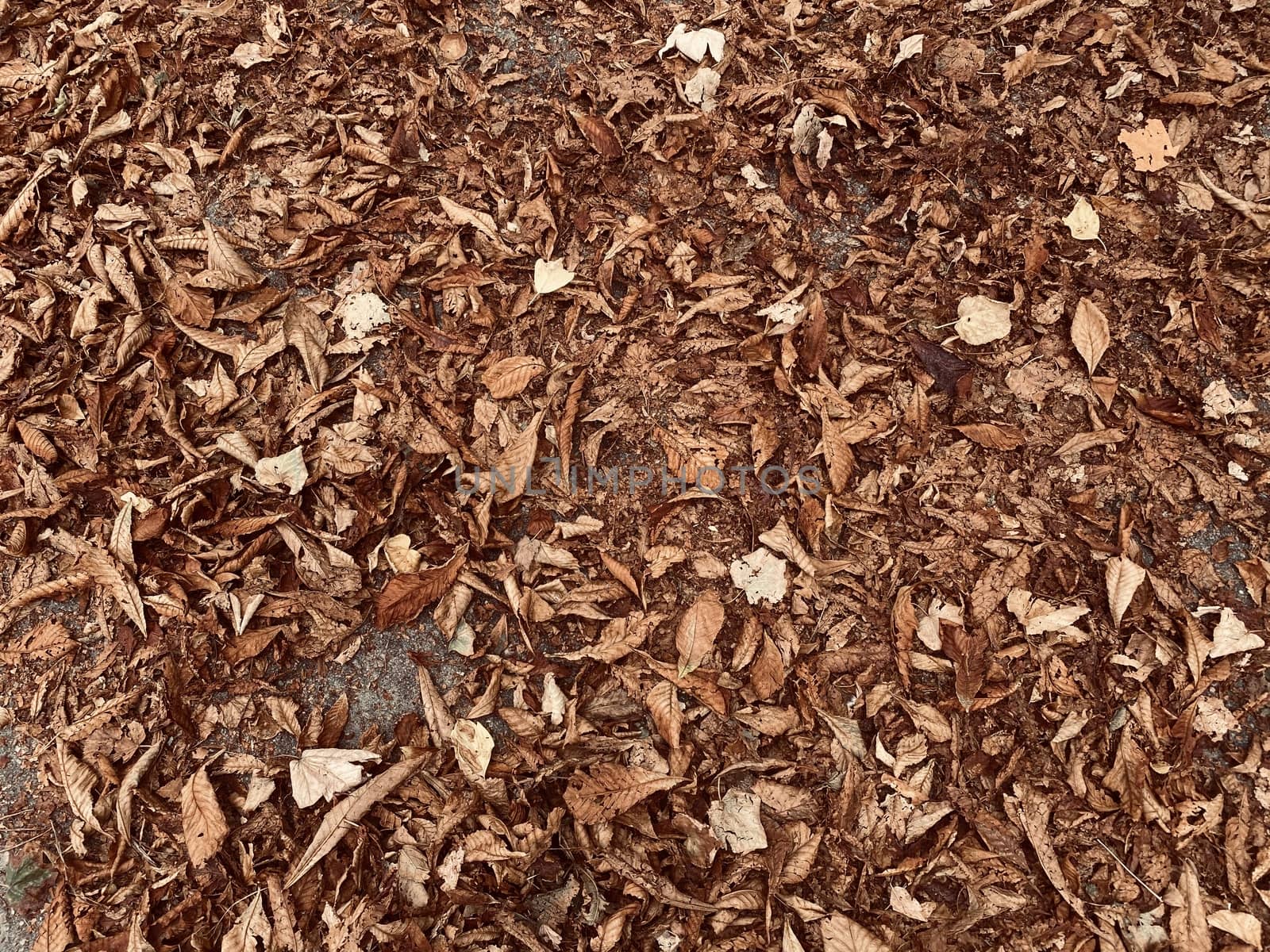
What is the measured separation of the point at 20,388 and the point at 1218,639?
3247mm

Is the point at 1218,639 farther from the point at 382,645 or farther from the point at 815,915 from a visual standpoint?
the point at 382,645

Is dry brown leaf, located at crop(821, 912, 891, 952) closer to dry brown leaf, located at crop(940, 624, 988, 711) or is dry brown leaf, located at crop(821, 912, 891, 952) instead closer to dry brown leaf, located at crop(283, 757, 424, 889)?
dry brown leaf, located at crop(940, 624, 988, 711)

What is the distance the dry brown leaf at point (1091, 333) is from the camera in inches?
84.9

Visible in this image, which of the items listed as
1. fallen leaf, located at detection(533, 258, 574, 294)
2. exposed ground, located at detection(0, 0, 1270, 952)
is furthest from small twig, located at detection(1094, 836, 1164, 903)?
fallen leaf, located at detection(533, 258, 574, 294)

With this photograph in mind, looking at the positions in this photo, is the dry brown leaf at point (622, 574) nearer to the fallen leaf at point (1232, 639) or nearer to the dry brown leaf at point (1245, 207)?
the fallen leaf at point (1232, 639)

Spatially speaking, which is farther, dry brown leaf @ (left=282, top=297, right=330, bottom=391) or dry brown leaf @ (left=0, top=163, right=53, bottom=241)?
dry brown leaf @ (left=0, top=163, right=53, bottom=241)

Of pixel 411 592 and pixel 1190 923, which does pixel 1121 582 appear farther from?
pixel 411 592

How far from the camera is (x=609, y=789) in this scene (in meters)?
1.75

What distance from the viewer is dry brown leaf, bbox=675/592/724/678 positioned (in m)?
1.87

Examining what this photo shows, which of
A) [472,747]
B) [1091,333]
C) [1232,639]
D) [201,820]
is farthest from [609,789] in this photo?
[1091,333]

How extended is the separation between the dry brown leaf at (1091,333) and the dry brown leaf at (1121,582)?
0.57m

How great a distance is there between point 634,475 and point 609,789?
80 cm

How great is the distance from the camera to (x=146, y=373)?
208cm

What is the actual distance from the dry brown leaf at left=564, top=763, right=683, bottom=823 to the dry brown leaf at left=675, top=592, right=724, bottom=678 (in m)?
0.25
